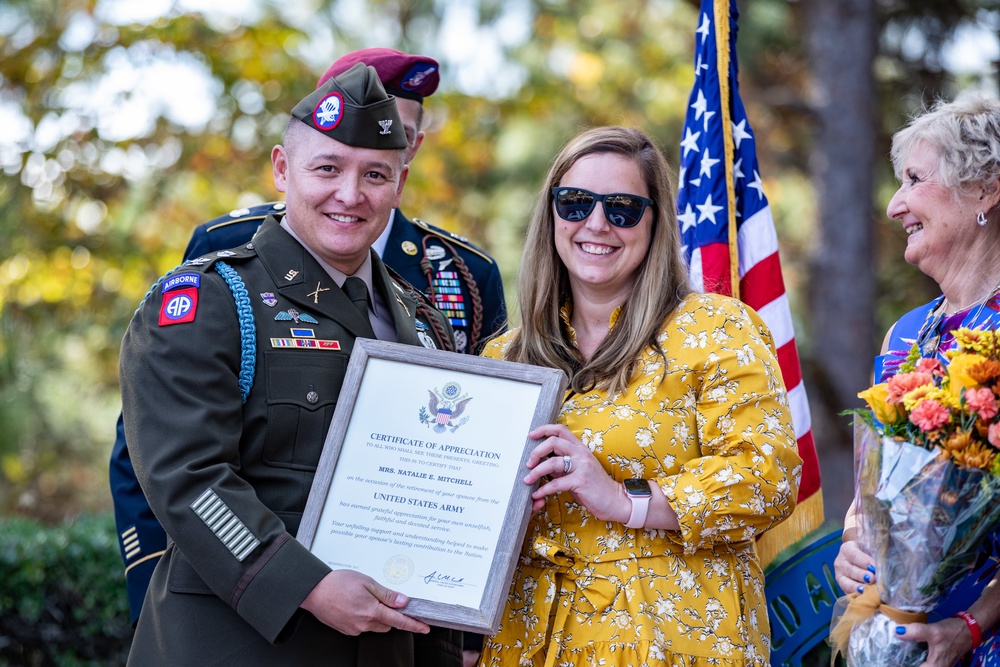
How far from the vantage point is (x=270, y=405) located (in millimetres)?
2867

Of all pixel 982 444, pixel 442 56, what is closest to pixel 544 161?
pixel 442 56

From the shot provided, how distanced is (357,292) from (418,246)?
113cm

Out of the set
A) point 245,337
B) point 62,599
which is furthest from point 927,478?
point 62,599

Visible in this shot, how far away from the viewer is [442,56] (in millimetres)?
13555

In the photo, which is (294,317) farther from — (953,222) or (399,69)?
(953,222)

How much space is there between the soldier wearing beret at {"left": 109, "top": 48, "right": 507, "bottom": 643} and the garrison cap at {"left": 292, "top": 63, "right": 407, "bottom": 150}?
2.42 feet

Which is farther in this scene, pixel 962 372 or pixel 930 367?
pixel 930 367

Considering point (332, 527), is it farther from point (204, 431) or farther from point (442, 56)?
point (442, 56)

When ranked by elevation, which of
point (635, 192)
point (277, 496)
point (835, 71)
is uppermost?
point (835, 71)

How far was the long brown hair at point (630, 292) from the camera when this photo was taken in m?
3.18

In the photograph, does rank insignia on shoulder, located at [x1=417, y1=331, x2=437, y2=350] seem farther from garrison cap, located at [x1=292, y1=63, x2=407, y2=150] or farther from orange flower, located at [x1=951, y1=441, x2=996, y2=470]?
orange flower, located at [x1=951, y1=441, x2=996, y2=470]

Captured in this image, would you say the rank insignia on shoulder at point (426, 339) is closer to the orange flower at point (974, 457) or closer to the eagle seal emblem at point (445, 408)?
the eagle seal emblem at point (445, 408)

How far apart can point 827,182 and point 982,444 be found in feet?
24.9
